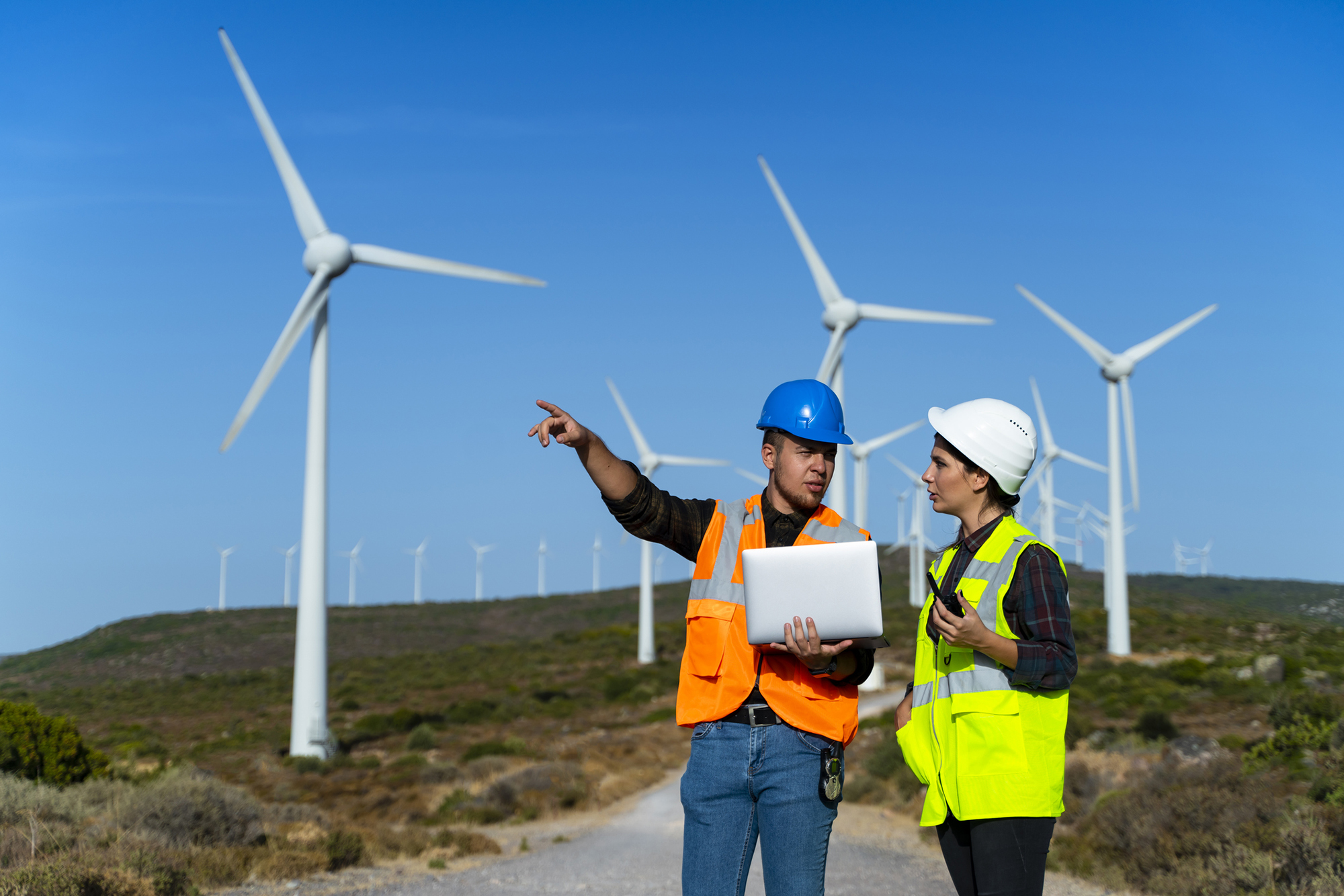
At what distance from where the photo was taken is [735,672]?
3717 millimetres

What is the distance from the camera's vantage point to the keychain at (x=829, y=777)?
365 cm

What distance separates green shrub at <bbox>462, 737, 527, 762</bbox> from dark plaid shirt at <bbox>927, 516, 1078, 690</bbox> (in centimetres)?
2415

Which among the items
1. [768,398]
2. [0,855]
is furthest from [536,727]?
[768,398]

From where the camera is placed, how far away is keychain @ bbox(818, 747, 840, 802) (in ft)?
12.0

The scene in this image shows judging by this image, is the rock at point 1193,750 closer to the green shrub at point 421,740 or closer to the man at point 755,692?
the man at point 755,692

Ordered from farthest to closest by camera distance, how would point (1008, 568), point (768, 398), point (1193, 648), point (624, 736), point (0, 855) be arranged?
1. point (1193, 648)
2. point (624, 736)
3. point (0, 855)
4. point (768, 398)
5. point (1008, 568)

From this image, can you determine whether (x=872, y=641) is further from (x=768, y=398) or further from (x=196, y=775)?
(x=196, y=775)

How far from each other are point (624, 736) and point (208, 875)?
1955 centimetres

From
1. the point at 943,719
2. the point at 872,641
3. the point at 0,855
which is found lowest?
the point at 0,855

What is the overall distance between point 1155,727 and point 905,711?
65.7ft

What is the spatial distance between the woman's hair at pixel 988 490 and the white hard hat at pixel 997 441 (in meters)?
0.04

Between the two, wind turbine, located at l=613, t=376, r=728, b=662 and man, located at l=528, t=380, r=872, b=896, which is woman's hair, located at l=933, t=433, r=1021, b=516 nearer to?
man, located at l=528, t=380, r=872, b=896

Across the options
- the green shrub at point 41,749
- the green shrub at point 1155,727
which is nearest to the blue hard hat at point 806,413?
the green shrub at point 41,749

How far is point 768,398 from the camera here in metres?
4.13
